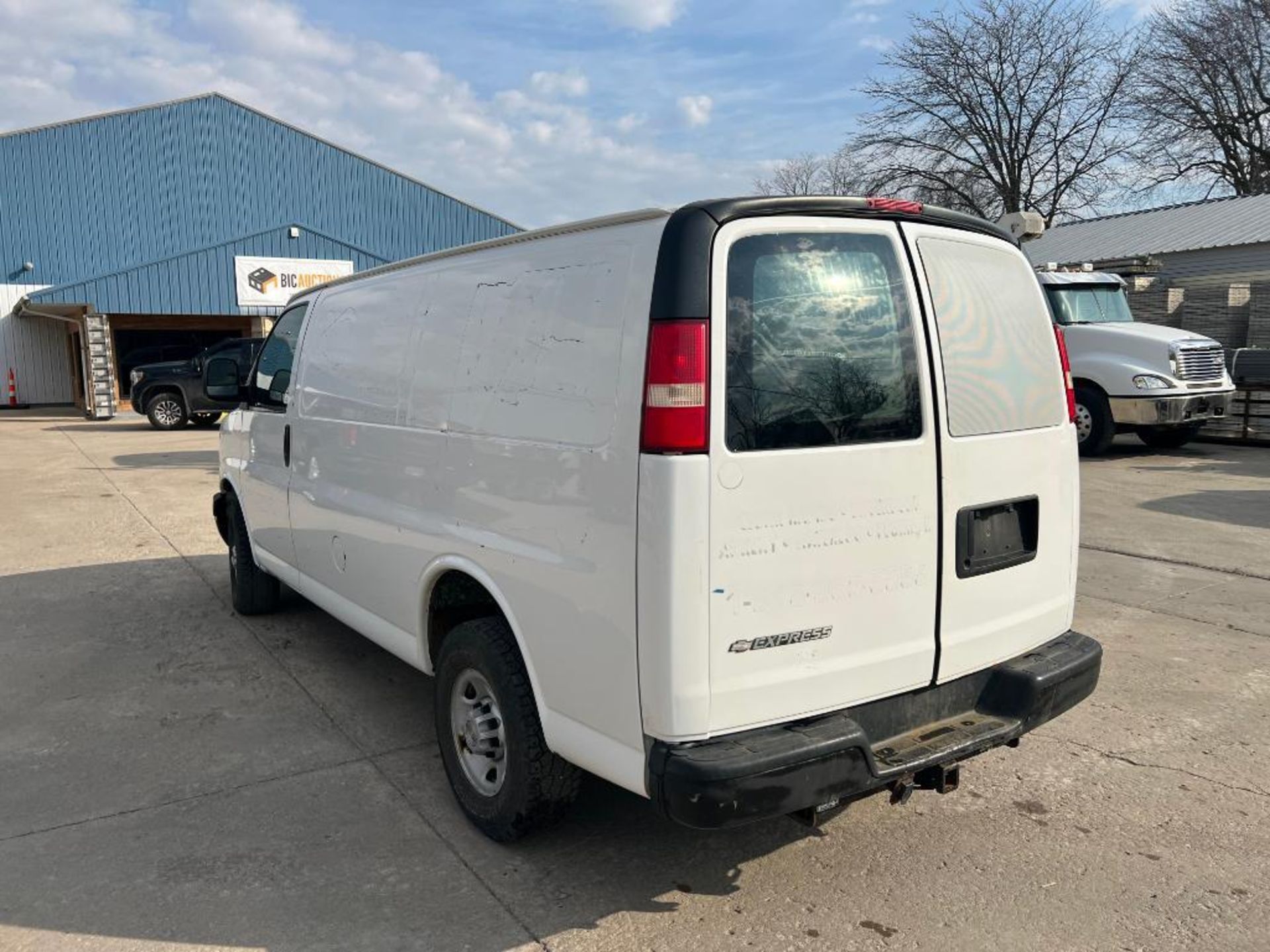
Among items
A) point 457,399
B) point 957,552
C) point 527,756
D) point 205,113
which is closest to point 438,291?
point 457,399

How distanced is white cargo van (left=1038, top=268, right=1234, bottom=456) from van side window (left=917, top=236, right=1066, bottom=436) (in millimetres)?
10028

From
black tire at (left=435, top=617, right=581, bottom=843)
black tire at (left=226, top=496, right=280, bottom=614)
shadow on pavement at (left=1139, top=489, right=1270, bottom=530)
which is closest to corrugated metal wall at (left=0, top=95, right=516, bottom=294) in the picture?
shadow on pavement at (left=1139, top=489, right=1270, bottom=530)

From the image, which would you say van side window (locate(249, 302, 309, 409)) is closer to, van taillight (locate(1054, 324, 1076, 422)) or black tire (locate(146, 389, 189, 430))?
van taillight (locate(1054, 324, 1076, 422))

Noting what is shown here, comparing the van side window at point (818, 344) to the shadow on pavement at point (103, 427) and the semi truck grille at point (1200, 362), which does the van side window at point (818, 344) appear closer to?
the semi truck grille at point (1200, 362)

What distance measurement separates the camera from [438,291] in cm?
363

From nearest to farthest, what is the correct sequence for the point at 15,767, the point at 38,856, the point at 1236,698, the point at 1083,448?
the point at 38,856 < the point at 15,767 < the point at 1236,698 < the point at 1083,448

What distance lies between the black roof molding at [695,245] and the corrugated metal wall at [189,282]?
25.9m

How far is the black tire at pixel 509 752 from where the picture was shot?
305 centimetres

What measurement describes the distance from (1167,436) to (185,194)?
27.4 metres

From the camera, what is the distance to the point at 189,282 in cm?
2578

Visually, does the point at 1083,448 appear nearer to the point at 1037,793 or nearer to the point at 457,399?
the point at 1037,793

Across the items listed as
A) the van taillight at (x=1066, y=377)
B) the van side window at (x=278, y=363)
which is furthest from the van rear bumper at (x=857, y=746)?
the van side window at (x=278, y=363)

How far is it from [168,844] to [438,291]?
87.2 inches

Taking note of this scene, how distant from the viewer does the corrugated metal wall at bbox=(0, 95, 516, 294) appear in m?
27.4
